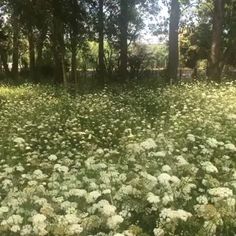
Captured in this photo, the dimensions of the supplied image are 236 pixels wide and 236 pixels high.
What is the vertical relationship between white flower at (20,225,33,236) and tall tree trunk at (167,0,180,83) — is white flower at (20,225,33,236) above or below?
below

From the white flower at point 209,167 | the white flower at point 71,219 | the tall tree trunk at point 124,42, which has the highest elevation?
the tall tree trunk at point 124,42

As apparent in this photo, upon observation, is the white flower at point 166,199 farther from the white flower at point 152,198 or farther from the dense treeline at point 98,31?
the dense treeline at point 98,31

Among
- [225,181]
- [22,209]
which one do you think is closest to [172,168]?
[225,181]

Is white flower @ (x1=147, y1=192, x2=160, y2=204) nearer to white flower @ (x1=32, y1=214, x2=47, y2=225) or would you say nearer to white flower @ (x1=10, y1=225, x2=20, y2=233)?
white flower @ (x1=32, y1=214, x2=47, y2=225)

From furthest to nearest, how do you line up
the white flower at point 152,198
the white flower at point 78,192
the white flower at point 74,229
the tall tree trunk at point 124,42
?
the tall tree trunk at point 124,42, the white flower at point 78,192, the white flower at point 152,198, the white flower at point 74,229

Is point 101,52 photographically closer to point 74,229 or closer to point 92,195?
point 92,195

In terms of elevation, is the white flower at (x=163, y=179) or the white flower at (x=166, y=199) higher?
the white flower at (x=163, y=179)

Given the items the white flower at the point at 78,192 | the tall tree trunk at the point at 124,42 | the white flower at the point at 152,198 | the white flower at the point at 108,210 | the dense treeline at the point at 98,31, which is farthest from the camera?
the tall tree trunk at the point at 124,42

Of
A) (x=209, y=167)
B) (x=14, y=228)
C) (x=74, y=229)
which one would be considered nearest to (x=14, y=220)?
(x=14, y=228)

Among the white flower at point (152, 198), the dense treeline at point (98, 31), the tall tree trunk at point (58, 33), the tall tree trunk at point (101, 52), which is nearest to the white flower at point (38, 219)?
the white flower at point (152, 198)

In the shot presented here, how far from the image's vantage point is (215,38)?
24859 mm

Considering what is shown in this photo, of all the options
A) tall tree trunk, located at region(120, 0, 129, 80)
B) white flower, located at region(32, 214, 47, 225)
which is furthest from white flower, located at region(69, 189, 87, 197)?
tall tree trunk, located at region(120, 0, 129, 80)

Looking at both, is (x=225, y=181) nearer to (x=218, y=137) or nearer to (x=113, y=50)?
(x=218, y=137)

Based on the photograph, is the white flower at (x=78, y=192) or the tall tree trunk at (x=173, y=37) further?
the tall tree trunk at (x=173, y=37)
